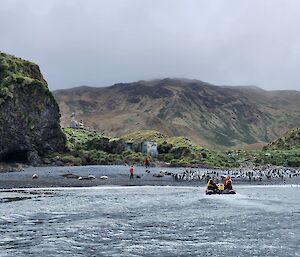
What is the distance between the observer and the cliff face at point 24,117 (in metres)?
117

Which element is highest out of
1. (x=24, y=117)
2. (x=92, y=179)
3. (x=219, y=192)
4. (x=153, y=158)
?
(x=24, y=117)

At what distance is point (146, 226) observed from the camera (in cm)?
3753

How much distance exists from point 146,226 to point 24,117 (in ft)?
294

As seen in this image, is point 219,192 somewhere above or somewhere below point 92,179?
below

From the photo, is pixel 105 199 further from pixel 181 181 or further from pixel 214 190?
pixel 181 181

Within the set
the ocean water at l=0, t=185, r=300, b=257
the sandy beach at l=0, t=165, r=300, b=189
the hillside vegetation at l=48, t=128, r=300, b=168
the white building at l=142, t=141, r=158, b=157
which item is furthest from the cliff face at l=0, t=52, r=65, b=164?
the ocean water at l=0, t=185, r=300, b=257

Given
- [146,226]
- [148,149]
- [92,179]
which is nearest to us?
[146,226]

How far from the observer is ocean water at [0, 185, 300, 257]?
29.0 m

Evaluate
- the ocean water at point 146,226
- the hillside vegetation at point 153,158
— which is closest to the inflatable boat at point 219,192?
the ocean water at point 146,226

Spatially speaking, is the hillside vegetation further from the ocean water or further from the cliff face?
the ocean water

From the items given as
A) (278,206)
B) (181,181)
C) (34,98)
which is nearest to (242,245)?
(278,206)

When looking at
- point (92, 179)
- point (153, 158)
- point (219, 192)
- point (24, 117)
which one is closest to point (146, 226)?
point (219, 192)

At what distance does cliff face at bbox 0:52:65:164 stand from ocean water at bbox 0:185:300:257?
200 feet

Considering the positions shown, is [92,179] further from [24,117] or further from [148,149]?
[148,149]
